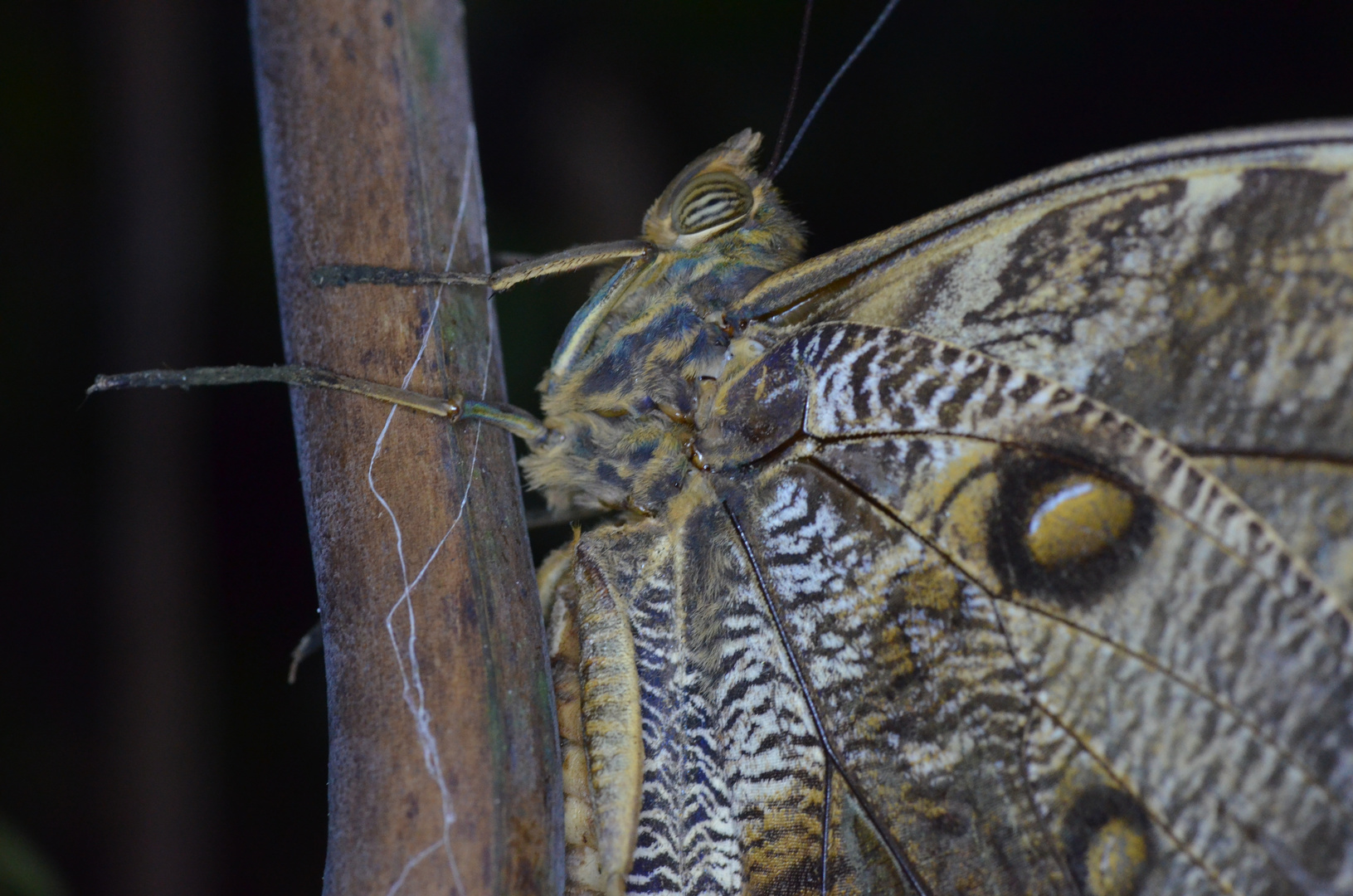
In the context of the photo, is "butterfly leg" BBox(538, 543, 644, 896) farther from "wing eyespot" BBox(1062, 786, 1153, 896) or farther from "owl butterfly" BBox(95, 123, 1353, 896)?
"wing eyespot" BBox(1062, 786, 1153, 896)

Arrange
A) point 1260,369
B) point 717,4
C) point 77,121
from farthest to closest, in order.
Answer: point 717,4, point 77,121, point 1260,369

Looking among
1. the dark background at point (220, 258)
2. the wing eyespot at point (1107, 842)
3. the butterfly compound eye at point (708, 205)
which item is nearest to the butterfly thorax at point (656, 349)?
the butterfly compound eye at point (708, 205)

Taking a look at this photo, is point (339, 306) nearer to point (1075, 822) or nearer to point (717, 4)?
point (1075, 822)

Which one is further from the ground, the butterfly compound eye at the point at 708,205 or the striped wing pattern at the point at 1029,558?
the butterfly compound eye at the point at 708,205

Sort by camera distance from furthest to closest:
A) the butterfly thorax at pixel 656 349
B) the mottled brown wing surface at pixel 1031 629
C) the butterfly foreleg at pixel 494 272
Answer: the butterfly thorax at pixel 656 349
the butterfly foreleg at pixel 494 272
the mottled brown wing surface at pixel 1031 629

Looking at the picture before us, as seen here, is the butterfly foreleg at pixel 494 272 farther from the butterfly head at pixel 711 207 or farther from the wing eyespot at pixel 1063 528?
the wing eyespot at pixel 1063 528

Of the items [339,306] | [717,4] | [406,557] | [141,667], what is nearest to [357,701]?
[406,557]

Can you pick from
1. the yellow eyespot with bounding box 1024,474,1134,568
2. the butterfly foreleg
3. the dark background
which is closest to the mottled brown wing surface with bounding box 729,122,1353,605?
the yellow eyespot with bounding box 1024,474,1134,568
